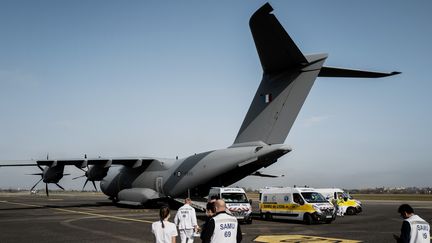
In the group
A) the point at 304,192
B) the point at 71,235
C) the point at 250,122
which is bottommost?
the point at 71,235

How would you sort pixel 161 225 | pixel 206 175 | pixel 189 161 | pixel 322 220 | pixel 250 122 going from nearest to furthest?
1. pixel 161 225
2. pixel 322 220
3. pixel 250 122
4. pixel 206 175
5. pixel 189 161

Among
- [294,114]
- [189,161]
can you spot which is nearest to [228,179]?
[189,161]

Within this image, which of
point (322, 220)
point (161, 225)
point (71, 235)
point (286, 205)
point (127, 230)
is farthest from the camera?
point (286, 205)

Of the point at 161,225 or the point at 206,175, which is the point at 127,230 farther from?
the point at 161,225

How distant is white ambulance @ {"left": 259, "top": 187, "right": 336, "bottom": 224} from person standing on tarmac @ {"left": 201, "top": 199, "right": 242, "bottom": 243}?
15878 mm

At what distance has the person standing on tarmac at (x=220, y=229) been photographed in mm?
6195

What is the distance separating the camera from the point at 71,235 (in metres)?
17.0

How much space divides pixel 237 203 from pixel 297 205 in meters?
3.25

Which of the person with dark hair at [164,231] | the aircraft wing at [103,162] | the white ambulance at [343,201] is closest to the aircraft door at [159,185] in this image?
the aircraft wing at [103,162]

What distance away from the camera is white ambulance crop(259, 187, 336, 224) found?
70.3 feet

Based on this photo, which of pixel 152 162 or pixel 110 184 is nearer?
pixel 152 162

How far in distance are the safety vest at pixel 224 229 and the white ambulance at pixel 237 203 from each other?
1512 cm

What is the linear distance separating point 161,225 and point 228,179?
20.7 meters

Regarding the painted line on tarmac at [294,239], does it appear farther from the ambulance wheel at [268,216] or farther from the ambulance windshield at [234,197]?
the ambulance wheel at [268,216]
